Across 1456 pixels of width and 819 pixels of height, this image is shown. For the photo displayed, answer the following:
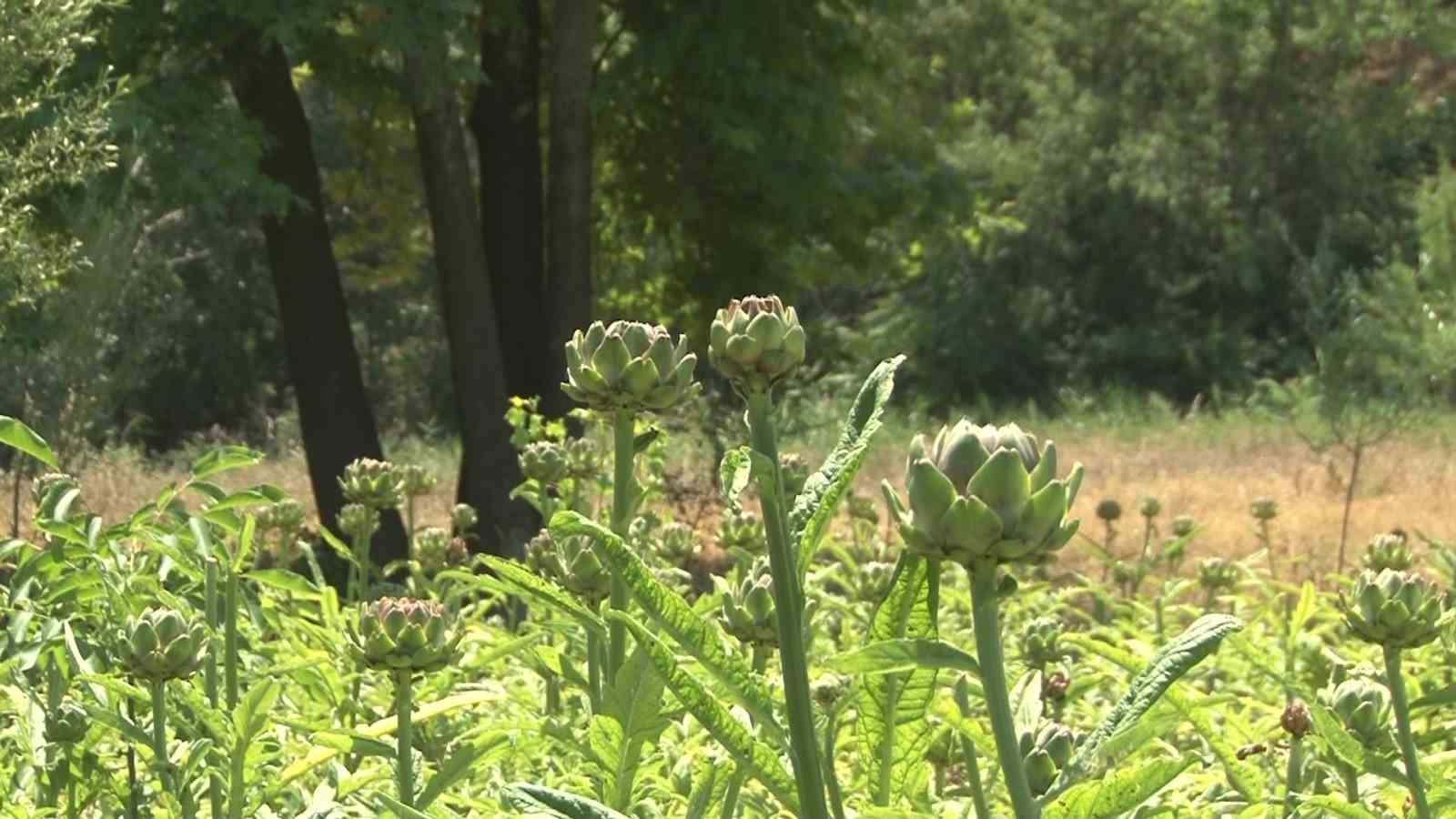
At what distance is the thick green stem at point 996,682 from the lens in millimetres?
776

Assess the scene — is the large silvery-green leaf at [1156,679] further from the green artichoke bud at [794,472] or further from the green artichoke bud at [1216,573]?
the green artichoke bud at [1216,573]

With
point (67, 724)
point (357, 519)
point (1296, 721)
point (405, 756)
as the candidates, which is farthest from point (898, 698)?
point (357, 519)

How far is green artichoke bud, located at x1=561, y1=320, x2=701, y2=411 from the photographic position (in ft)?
3.99

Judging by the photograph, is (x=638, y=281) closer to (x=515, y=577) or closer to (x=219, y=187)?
(x=219, y=187)

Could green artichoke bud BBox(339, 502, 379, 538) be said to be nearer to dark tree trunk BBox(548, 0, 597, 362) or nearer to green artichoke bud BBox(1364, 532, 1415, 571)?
green artichoke bud BBox(1364, 532, 1415, 571)

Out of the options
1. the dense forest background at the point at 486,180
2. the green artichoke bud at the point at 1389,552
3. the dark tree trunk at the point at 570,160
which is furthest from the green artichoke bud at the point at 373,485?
the dark tree trunk at the point at 570,160

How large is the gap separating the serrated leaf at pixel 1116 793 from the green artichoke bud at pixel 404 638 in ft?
1.69

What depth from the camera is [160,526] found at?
1.82 metres

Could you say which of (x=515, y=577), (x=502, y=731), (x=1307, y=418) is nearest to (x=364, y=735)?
(x=502, y=731)

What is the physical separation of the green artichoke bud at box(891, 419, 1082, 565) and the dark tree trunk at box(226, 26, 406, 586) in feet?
23.4

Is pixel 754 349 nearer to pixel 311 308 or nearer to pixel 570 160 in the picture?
pixel 311 308

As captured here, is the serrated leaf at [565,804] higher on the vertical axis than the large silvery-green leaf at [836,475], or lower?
lower

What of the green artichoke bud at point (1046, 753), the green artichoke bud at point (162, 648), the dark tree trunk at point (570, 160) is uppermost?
the dark tree trunk at point (570, 160)

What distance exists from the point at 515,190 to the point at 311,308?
132 centimetres
